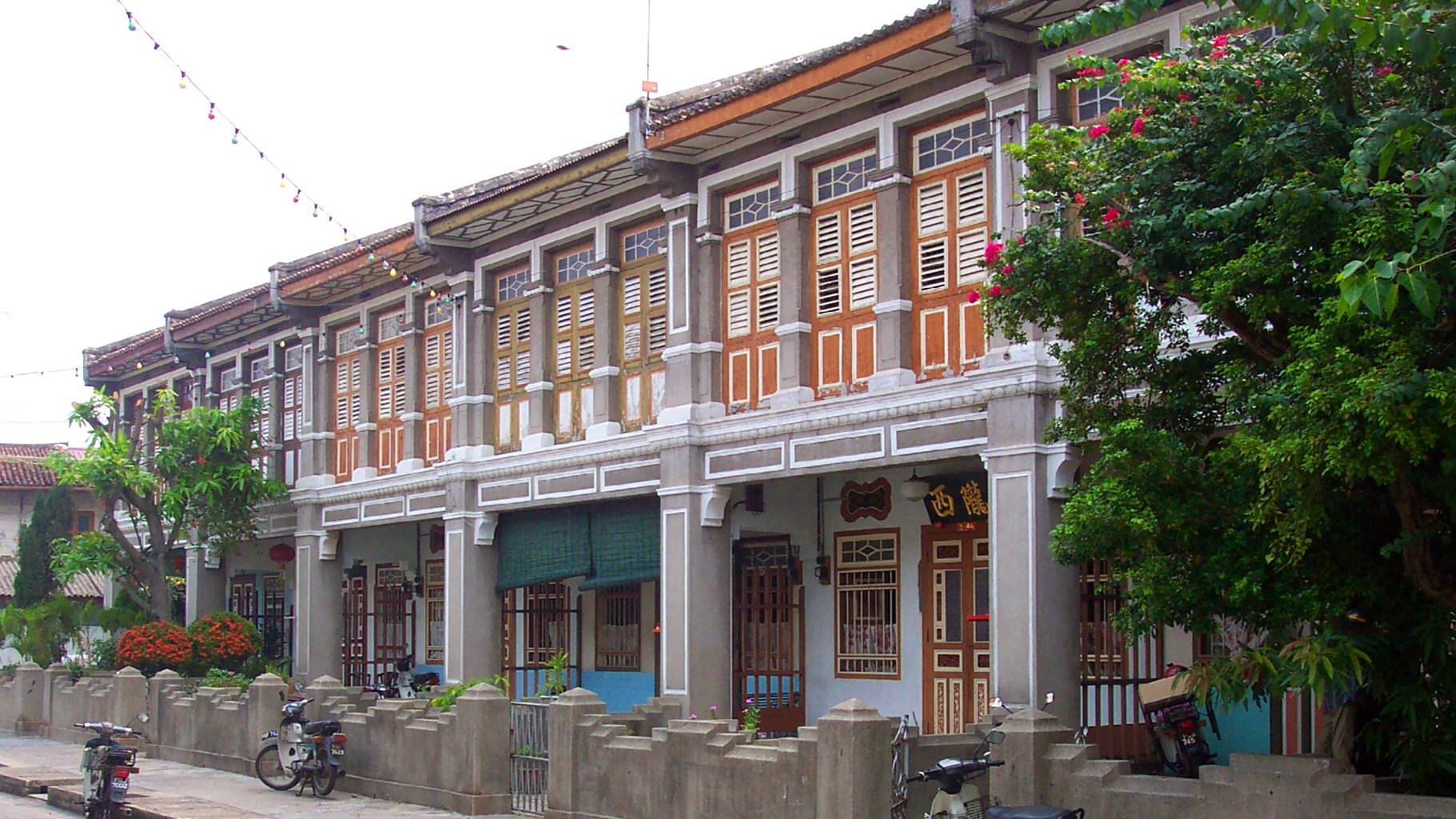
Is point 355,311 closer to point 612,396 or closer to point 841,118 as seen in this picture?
point 612,396

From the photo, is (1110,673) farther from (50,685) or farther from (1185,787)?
(50,685)

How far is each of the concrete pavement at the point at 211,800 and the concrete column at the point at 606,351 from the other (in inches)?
204

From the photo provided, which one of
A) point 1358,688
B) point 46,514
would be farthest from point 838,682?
point 46,514

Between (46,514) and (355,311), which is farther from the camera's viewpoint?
(46,514)

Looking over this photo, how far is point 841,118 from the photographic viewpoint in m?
16.3

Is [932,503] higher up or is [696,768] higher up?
[932,503]

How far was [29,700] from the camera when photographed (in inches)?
1037

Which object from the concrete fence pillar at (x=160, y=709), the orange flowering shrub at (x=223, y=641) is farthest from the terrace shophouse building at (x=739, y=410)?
the concrete fence pillar at (x=160, y=709)

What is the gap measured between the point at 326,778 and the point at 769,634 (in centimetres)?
560

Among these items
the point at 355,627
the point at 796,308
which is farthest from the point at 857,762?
the point at 355,627

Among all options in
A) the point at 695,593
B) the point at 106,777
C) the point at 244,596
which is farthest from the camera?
the point at 244,596

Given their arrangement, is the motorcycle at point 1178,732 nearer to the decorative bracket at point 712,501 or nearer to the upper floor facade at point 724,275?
the upper floor facade at point 724,275

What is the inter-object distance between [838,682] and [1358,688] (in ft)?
31.1

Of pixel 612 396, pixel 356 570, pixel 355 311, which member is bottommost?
pixel 356 570
